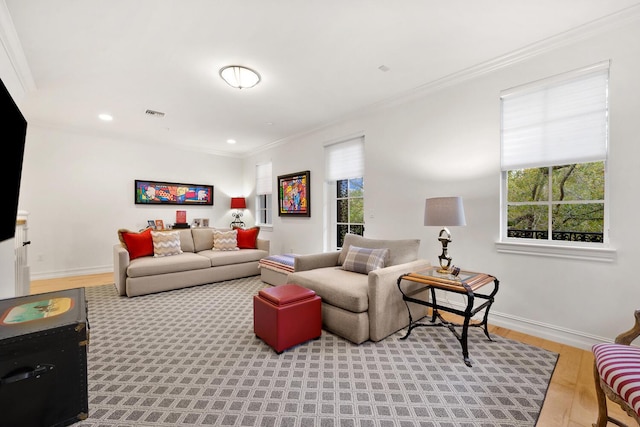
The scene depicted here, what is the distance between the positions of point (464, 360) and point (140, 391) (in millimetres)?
2280

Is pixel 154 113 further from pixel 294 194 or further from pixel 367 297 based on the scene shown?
pixel 367 297

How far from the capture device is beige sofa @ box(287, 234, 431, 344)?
2362 mm

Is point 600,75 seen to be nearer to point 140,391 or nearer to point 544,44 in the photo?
point 544,44

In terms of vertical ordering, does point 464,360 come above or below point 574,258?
below

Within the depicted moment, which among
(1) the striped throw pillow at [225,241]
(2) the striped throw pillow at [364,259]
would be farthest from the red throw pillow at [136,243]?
(2) the striped throw pillow at [364,259]

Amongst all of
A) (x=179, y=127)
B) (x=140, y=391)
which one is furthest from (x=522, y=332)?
(x=179, y=127)

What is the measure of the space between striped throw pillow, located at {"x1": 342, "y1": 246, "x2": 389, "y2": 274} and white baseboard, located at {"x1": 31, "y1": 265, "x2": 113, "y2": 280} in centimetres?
474

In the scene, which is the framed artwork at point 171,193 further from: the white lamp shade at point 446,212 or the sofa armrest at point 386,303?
the white lamp shade at point 446,212

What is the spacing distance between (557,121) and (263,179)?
16.8 ft

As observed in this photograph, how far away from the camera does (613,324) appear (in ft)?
7.12

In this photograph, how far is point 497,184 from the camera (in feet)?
9.00

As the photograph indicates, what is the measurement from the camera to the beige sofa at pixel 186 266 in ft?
12.2

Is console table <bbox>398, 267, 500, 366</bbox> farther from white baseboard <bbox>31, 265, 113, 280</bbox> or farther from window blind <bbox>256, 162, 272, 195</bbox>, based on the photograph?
white baseboard <bbox>31, 265, 113, 280</bbox>

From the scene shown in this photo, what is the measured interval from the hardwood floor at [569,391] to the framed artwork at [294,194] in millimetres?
3328
